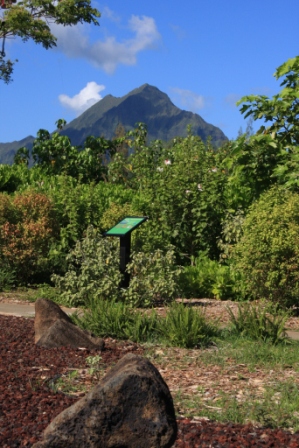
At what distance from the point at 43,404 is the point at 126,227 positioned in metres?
5.13

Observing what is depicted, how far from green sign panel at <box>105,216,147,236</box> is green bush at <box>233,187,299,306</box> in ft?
4.48

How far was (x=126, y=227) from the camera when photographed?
9.48 metres

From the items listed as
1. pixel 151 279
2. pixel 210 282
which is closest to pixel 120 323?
pixel 151 279

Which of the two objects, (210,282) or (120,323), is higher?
(210,282)

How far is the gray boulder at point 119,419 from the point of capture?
3.47m

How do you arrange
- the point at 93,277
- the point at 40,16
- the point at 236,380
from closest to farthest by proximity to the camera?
the point at 236,380 → the point at 93,277 → the point at 40,16

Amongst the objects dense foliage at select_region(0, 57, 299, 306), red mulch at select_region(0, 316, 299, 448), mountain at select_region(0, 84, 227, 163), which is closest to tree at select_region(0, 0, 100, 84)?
dense foliage at select_region(0, 57, 299, 306)

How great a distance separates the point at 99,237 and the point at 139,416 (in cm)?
691

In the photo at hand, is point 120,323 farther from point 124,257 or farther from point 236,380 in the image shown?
point 124,257

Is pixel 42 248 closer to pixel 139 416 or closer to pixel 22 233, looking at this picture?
pixel 22 233

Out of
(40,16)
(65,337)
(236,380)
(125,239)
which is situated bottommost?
(236,380)

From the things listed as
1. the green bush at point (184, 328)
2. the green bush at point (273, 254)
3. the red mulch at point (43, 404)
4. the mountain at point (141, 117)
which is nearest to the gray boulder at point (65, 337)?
the red mulch at point (43, 404)

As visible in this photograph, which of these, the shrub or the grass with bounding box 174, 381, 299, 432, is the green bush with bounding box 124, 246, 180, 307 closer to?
the shrub

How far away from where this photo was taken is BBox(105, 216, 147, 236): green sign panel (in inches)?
368
